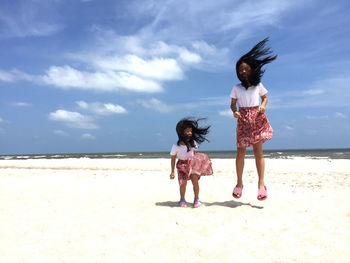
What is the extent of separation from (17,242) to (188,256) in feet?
7.10

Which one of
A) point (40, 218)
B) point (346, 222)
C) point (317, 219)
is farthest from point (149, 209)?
point (346, 222)

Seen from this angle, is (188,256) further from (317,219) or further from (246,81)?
(246,81)

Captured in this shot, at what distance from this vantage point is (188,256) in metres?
2.99

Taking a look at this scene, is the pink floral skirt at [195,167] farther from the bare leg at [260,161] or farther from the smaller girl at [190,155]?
the bare leg at [260,161]

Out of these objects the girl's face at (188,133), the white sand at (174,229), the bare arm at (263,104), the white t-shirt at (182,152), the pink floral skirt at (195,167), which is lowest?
the white sand at (174,229)

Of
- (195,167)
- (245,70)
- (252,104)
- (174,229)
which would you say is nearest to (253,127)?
(252,104)

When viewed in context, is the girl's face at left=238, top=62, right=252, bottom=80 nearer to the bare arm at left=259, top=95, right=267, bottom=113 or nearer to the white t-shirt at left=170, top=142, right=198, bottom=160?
the bare arm at left=259, top=95, right=267, bottom=113

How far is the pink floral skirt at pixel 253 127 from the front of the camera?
4816 mm

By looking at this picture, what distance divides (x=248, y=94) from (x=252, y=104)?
0.18 meters

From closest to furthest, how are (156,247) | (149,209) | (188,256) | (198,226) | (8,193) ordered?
(188,256), (156,247), (198,226), (149,209), (8,193)

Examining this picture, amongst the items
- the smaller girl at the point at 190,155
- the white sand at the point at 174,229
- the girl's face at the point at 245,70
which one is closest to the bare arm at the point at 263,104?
the girl's face at the point at 245,70

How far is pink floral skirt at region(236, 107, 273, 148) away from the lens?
15.8ft

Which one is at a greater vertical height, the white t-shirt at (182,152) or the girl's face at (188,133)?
the girl's face at (188,133)

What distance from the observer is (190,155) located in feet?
17.1
